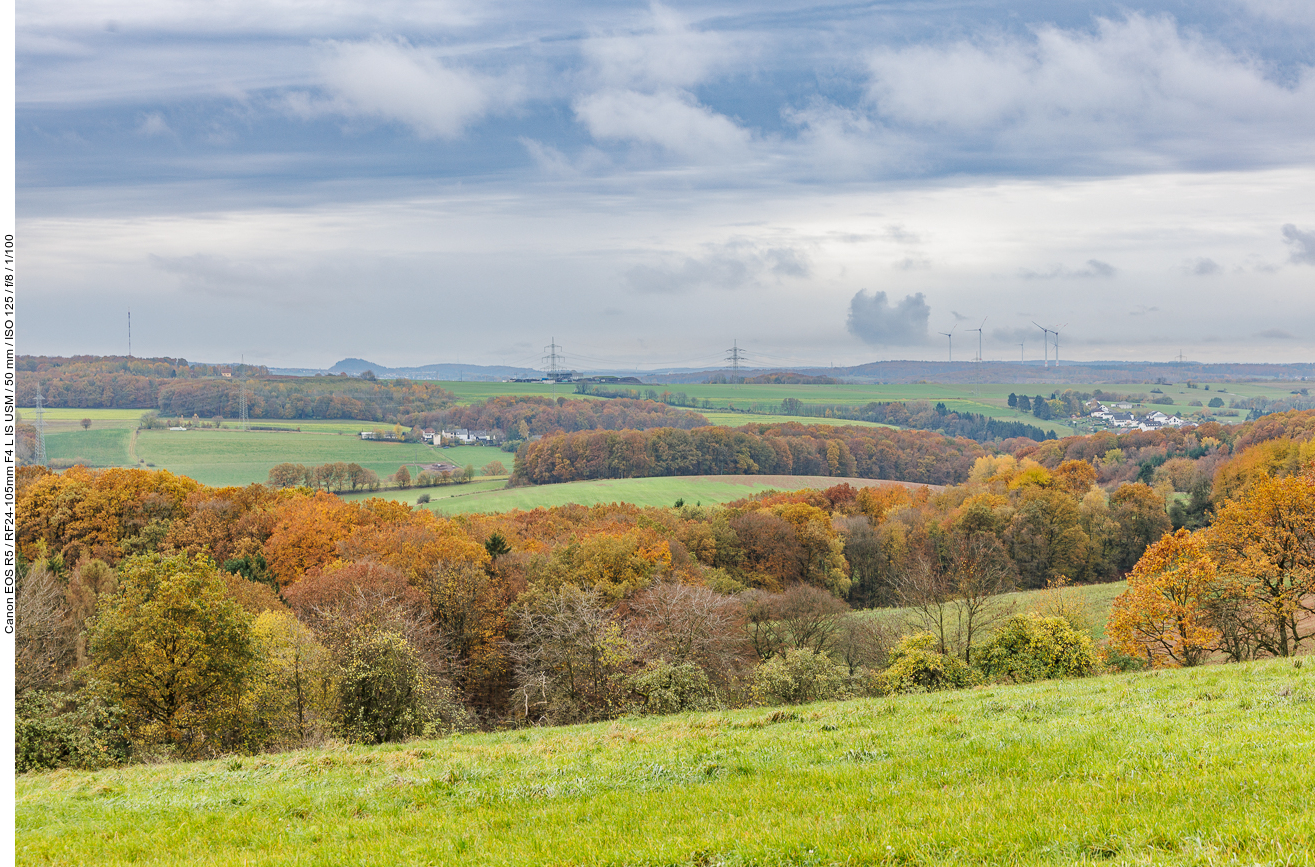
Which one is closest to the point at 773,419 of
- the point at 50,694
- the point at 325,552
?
the point at 325,552

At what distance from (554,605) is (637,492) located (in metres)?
77.2

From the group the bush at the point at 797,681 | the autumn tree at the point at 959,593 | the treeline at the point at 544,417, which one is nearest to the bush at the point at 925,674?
the bush at the point at 797,681

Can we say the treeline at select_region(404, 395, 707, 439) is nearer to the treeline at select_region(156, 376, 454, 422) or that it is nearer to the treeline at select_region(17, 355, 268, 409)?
the treeline at select_region(156, 376, 454, 422)

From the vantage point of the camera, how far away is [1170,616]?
1389 inches

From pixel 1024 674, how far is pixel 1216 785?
23884 mm

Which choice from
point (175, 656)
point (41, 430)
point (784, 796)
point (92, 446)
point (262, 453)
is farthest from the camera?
point (262, 453)

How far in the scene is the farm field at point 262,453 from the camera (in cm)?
11875

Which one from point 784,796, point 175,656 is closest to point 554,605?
point 175,656

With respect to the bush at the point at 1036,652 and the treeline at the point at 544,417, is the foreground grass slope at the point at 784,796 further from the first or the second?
the treeline at the point at 544,417

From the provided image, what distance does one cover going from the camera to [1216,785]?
29.6ft

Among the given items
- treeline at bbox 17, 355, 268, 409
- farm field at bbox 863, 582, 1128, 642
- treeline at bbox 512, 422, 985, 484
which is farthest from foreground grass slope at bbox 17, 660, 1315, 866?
treeline at bbox 17, 355, 268, 409

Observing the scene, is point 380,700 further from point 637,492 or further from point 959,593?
point 637,492

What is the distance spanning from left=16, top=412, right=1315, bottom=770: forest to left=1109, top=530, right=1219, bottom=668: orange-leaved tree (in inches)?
4.9

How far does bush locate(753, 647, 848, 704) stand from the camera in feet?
101
